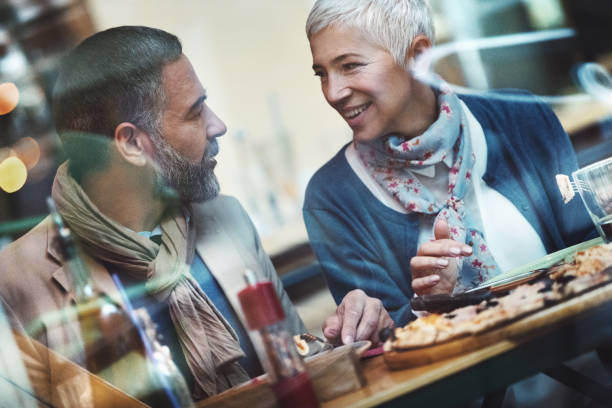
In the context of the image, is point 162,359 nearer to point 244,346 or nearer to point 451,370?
point 244,346

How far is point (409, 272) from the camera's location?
6.20ft

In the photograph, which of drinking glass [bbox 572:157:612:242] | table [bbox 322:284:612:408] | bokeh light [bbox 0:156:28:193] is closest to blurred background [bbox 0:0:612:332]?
bokeh light [bbox 0:156:28:193]

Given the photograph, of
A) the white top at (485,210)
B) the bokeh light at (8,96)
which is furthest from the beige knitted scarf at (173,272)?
the white top at (485,210)

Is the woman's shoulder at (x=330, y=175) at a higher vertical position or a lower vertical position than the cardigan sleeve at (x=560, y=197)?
higher

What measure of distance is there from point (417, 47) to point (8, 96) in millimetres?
1278

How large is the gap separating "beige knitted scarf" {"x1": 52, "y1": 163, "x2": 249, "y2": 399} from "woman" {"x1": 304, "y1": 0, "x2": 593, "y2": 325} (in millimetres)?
404

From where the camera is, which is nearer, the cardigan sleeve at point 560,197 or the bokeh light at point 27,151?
the bokeh light at point 27,151

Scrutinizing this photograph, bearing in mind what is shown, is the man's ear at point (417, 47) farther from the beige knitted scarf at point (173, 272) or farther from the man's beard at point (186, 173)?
the beige knitted scarf at point (173, 272)

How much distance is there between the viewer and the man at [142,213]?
5.58 ft

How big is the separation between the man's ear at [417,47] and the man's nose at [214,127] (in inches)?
24.3

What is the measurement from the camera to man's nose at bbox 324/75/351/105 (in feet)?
6.11

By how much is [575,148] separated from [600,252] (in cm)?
73

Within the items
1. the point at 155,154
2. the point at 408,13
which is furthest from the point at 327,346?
the point at 408,13

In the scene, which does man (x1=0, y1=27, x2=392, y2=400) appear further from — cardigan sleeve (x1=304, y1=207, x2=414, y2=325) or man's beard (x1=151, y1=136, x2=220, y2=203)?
cardigan sleeve (x1=304, y1=207, x2=414, y2=325)
